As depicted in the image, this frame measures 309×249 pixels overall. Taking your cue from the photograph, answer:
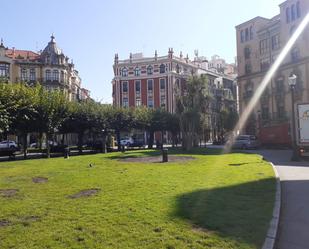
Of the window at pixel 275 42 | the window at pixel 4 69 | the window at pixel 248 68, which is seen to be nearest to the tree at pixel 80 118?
the window at pixel 275 42

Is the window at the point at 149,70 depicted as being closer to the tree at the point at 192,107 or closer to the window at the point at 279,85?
the window at the point at 279,85

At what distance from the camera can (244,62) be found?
222 ft

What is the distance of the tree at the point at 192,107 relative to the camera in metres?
41.2

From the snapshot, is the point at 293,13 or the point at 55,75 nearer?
the point at 293,13

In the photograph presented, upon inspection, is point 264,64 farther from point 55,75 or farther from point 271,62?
point 55,75

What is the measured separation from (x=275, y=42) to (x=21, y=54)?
4882 centimetres

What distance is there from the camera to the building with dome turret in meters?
75.1

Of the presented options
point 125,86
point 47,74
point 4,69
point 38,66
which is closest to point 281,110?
point 125,86

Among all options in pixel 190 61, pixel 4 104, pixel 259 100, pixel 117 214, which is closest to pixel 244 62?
pixel 259 100

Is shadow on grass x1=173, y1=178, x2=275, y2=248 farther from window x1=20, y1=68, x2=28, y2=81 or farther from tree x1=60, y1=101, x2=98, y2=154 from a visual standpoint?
window x1=20, y1=68, x2=28, y2=81

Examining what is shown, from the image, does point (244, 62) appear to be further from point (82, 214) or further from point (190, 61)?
point (82, 214)

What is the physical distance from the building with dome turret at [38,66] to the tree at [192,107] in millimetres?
36586

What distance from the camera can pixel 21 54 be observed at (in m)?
80.8

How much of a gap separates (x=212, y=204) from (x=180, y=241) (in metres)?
3.07
